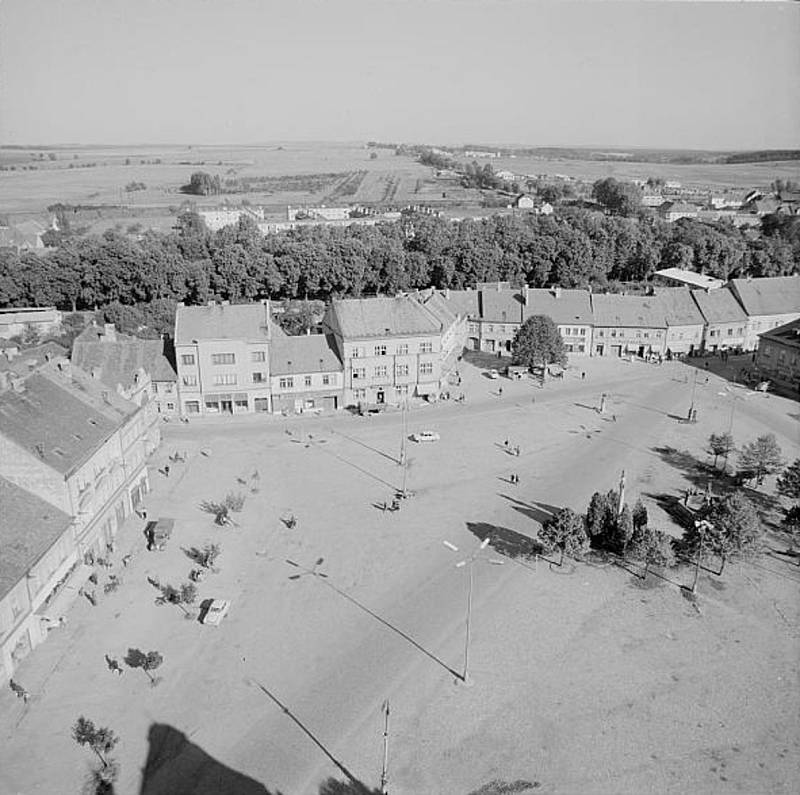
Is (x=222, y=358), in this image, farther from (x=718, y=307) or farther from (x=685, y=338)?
(x=718, y=307)

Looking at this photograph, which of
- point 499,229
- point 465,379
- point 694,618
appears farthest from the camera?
point 499,229

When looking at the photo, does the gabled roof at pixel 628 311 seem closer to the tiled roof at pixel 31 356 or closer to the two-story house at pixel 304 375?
the two-story house at pixel 304 375

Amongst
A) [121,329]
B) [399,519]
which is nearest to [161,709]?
[399,519]

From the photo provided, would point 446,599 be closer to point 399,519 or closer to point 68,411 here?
point 399,519

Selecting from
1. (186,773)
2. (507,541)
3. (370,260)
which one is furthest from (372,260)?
(186,773)

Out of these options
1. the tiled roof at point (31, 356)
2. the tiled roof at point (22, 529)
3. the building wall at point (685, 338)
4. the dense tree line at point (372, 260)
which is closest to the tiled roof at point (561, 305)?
the building wall at point (685, 338)
